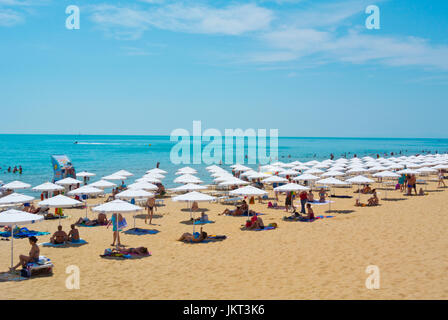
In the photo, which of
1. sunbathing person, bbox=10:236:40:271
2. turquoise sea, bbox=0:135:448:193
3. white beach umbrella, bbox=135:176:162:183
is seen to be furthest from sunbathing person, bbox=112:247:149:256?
turquoise sea, bbox=0:135:448:193

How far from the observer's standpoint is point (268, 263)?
1041 cm

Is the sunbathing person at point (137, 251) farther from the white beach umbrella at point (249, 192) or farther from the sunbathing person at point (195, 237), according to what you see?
the white beach umbrella at point (249, 192)

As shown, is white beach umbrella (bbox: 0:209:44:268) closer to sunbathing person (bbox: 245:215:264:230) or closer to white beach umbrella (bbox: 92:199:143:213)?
white beach umbrella (bbox: 92:199:143:213)

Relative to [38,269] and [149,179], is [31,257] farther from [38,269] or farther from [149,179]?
[149,179]

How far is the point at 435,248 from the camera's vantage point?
442 inches

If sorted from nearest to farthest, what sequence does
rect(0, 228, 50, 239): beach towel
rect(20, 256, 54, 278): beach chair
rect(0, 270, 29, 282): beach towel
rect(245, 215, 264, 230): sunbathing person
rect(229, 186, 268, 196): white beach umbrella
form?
rect(0, 270, 29, 282): beach towel < rect(20, 256, 54, 278): beach chair < rect(0, 228, 50, 239): beach towel < rect(245, 215, 264, 230): sunbathing person < rect(229, 186, 268, 196): white beach umbrella

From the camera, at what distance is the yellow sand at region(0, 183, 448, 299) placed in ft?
26.8

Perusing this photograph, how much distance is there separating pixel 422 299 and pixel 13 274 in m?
9.54

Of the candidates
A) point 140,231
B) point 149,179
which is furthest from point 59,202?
point 149,179

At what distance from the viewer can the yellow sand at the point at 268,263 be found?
8156mm

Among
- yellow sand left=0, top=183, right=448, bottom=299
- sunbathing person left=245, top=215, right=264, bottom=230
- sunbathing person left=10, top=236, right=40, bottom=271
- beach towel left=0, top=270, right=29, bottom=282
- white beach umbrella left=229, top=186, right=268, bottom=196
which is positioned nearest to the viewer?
yellow sand left=0, top=183, right=448, bottom=299

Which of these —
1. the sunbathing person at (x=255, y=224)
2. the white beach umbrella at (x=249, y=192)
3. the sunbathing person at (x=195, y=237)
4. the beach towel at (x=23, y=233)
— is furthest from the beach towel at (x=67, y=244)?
the white beach umbrella at (x=249, y=192)

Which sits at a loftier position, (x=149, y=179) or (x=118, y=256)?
(x=149, y=179)

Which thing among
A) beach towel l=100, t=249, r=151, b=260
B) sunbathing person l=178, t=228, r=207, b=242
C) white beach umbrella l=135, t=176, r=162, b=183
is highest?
white beach umbrella l=135, t=176, r=162, b=183
